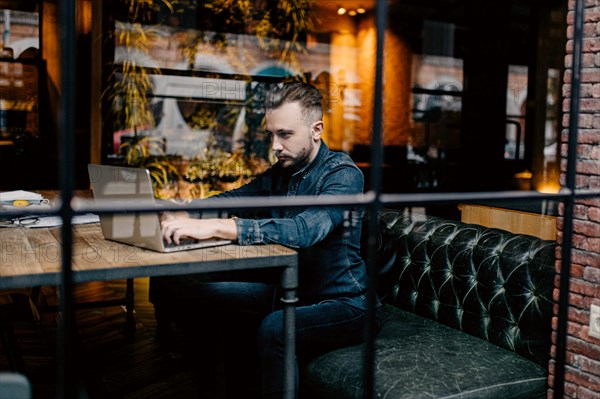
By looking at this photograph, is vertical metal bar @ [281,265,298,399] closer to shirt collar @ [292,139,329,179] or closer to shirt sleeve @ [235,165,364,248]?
shirt sleeve @ [235,165,364,248]

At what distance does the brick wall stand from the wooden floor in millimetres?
1575

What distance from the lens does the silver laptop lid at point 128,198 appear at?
6.27 feet

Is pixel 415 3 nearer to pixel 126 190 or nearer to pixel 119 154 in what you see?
pixel 119 154

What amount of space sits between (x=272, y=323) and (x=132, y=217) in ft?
2.03

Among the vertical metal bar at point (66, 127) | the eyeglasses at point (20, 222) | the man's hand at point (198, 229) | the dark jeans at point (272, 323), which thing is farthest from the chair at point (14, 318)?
the vertical metal bar at point (66, 127)

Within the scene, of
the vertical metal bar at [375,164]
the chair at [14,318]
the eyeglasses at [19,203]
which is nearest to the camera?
the vertical metal bar at [375,164]

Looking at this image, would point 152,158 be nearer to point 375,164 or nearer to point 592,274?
point 592,274

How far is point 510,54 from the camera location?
8.84 m

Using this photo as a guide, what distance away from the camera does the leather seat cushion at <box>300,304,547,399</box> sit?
2121 millimetres

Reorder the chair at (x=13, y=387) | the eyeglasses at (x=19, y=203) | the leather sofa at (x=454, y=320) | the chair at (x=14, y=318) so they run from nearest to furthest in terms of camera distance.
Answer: the chair at (x=13, y=387), the leather sofa at (x=454, y=320), the chair at (x=14, y=318), the eyeglasses at (x=19, y=203)

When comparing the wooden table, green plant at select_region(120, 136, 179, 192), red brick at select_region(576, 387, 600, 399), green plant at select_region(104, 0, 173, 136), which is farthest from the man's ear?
green plant at select_region(104, 0, 173, 136)

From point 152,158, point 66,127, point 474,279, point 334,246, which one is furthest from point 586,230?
point 152,158

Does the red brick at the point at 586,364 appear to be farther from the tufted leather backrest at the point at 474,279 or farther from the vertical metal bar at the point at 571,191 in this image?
the vertical metal bar at the point at 571,191

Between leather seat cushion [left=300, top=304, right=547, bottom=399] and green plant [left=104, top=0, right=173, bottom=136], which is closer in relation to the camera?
leather seat cushion [left=300, top=304, right=547, bottom=399]
